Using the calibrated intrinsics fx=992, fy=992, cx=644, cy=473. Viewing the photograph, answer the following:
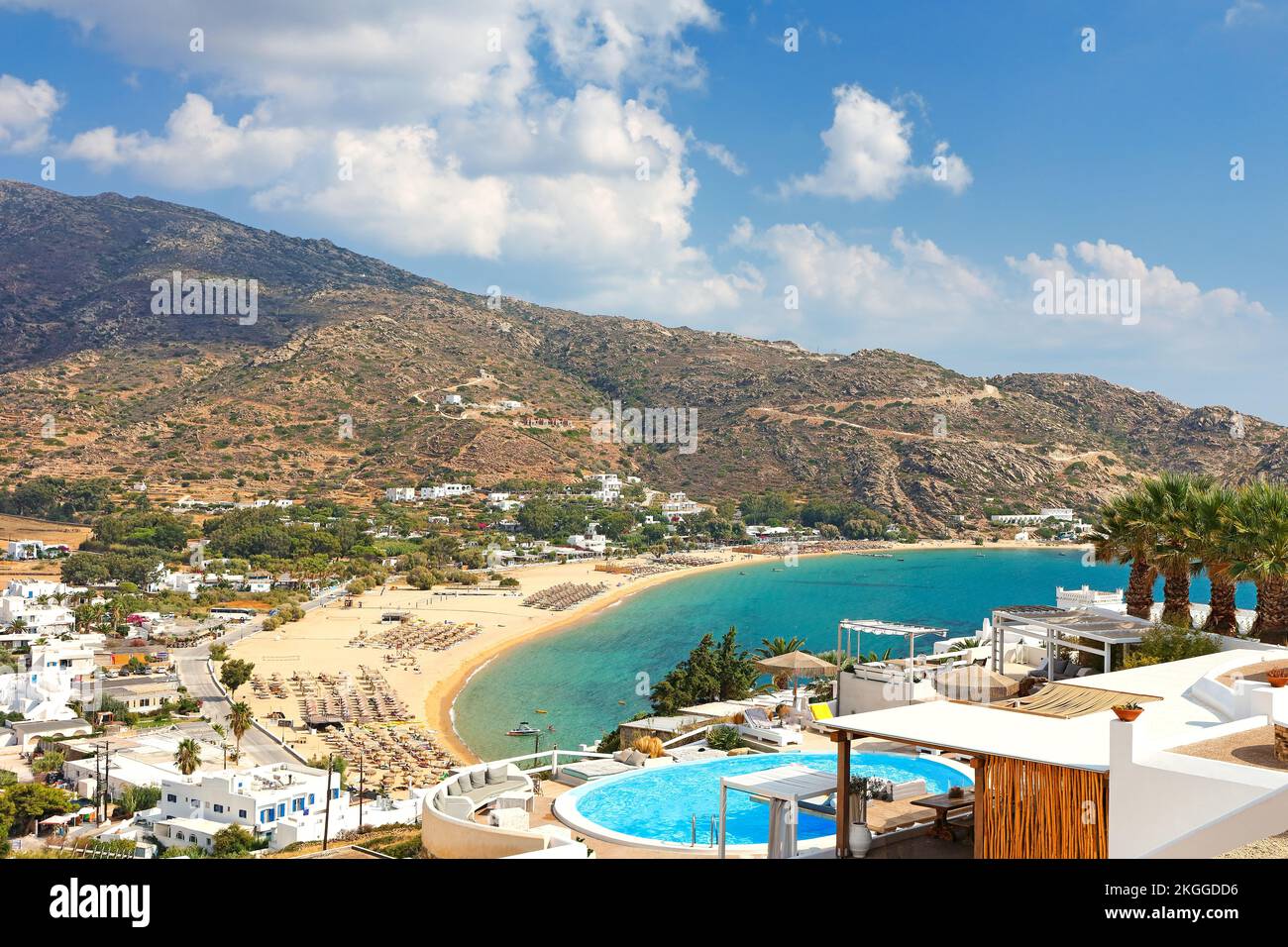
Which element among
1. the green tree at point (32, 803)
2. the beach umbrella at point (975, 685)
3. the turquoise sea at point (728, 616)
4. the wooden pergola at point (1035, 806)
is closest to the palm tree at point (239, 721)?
the green tree at point (32, 803)

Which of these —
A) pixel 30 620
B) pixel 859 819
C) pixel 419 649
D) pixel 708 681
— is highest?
pixel 859 819

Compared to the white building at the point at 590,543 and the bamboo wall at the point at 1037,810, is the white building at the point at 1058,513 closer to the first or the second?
the white building at the point at 590,543

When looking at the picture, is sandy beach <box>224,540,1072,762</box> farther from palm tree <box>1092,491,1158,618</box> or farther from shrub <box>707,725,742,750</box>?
palm tree <box>1092,491,1158,618</box>

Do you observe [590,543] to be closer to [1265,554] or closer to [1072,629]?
[1072,629]

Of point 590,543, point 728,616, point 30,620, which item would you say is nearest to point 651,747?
point 30,620

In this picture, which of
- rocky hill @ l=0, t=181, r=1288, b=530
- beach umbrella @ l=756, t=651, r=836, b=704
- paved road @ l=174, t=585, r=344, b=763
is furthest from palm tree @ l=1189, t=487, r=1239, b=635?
rocky hill @ l=0, t=181, r=1288, b=530

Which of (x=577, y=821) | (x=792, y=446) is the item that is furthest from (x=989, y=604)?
(x=577, y=821)

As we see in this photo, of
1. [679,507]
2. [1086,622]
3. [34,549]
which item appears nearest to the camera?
[1086,622]
